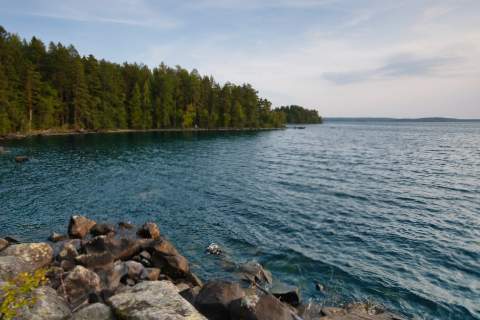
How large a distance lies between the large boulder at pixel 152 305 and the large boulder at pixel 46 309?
163 centimetres

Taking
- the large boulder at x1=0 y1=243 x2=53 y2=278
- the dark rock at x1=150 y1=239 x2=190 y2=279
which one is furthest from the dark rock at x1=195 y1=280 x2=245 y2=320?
the large boulder at x1=0 y1=243 x2=53 y2=278

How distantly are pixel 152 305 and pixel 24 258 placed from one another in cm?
1018

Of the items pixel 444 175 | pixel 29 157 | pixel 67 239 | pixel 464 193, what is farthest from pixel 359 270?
pixel 29 157

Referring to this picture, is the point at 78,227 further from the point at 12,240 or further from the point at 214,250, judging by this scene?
the point at 214,250

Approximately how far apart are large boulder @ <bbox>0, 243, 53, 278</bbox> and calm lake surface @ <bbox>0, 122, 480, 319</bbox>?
587cm

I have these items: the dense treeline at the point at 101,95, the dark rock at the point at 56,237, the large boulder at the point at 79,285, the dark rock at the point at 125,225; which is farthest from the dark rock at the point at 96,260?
the dense treeline at the point at 101,95

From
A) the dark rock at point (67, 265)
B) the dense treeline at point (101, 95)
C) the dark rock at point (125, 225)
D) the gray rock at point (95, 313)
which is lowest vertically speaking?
the dark rock at point (125, 225)

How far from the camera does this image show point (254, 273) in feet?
51.7

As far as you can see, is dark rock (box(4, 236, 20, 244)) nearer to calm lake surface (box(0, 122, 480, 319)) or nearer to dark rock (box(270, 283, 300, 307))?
calm lake surface (box(0, 122, 480, 319))

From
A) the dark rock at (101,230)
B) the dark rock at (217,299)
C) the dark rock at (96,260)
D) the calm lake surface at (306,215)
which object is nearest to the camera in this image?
the dark rock at (217,299)

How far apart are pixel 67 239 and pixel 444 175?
48.9 metres

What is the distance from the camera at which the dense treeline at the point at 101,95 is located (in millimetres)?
82438

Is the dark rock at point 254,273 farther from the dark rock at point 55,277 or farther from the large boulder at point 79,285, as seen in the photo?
the dark rock at point 55,277

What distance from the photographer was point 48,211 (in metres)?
25.2
